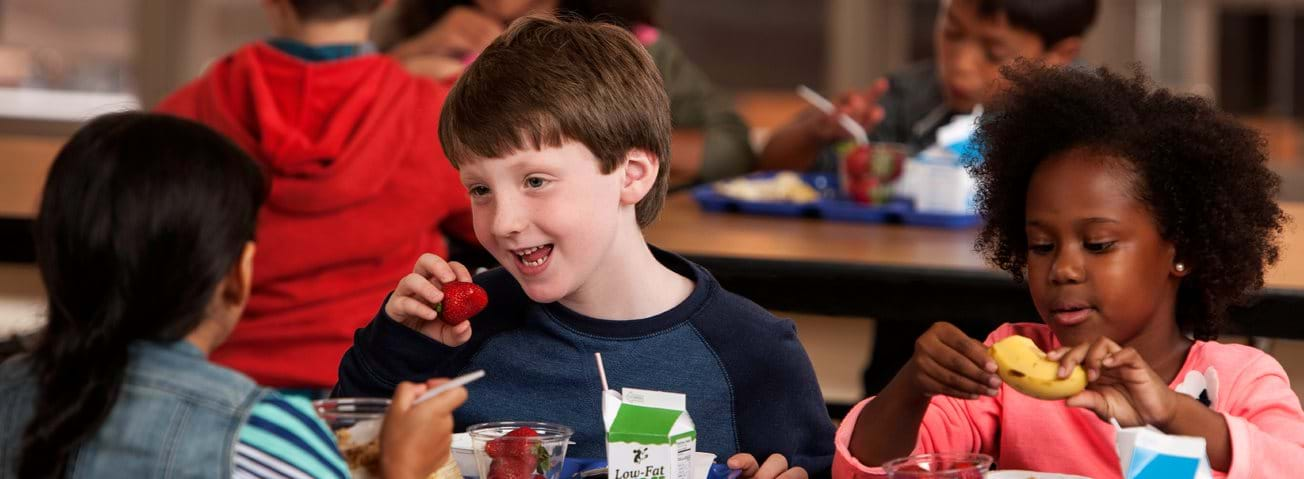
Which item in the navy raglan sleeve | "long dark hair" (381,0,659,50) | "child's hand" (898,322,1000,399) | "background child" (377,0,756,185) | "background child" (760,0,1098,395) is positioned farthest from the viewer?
"long dark hair" (381,0,659,50)

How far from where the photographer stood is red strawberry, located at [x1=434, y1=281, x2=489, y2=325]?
184 cm

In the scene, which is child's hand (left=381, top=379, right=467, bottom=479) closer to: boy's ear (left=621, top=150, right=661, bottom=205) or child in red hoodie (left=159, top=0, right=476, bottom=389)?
boy's ear (left=621, top=150, right=661, bottom=205)

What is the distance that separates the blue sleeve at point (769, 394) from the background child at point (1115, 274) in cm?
11

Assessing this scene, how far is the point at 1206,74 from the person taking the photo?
6.14 meters

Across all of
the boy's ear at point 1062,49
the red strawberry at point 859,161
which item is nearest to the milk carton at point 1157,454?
the red strawberry at point 859,161

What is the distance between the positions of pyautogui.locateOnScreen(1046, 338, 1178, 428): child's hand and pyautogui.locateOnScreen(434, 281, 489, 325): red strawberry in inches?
27.2

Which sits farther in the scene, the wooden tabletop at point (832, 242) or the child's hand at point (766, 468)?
the wooden tabletop at point (832, 242)

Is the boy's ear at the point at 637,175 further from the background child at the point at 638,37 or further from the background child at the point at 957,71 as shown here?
the background child at the point at 957,71

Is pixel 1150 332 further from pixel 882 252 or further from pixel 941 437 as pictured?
pixel 882 252

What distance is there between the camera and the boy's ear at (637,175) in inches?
76.0

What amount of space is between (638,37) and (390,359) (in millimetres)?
1709

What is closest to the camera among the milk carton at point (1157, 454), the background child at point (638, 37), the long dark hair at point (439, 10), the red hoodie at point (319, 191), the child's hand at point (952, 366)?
the milk carton at point (1157, 454)

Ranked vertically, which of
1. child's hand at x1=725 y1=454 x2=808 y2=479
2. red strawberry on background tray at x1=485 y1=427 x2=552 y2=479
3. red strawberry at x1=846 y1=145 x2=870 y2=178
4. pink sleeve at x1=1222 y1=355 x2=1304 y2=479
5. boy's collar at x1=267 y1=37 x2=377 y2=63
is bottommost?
red strawberry at x1=846 y1=145 x2=870 y2=178

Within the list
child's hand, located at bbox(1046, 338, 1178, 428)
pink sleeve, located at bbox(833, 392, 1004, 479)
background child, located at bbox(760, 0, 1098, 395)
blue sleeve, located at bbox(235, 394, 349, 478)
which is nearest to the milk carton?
child's hand, located at bbox(1046, 338, 1178, 428)
